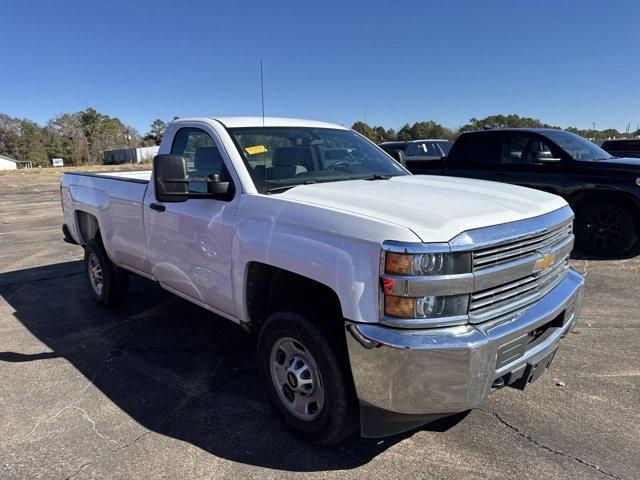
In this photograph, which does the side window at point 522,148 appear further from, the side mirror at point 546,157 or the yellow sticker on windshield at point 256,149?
the yellow sticker on windshield at point 256,149

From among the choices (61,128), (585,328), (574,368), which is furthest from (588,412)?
(61,128)

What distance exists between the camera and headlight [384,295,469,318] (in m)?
2.39

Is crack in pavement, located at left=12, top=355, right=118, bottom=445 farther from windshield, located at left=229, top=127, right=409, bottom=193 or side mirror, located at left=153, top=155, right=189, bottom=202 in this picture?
windshield, located at left=229, top=127, right=409, bottom=193

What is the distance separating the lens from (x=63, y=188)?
6.34 m

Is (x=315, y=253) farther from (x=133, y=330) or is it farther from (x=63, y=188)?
(x=63, y=188)

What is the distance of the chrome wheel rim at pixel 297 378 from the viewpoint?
2924 millimetres

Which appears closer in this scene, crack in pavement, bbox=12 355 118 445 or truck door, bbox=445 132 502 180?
crack in pavement, bbox=12 355 118 445

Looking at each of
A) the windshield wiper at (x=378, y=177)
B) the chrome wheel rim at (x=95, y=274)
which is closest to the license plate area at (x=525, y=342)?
the windshield wiper at (x=378, y=177)

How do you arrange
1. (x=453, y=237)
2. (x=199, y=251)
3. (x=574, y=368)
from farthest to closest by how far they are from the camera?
1. (x=574, y=368)
2. (x=199, y=251)
3. (x=453, y=237)

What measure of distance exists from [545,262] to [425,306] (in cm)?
99

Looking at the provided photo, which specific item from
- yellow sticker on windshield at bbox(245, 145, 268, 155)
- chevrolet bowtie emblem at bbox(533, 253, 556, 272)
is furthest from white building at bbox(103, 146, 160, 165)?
chevrolet bowtie emblem at bbox(533, 253, 556, 272)

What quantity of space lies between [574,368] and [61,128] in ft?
424

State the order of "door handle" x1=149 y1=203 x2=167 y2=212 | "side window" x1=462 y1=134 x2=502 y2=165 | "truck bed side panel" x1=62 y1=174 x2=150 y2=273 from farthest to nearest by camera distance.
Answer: "side window" x1=462 y1=134 x2=502 y2=165 → "truck bed side panel" x1=62 y1=174 x2=150 y2=273 → "door handle" x1=149 y1=203 x2=167 y2=212

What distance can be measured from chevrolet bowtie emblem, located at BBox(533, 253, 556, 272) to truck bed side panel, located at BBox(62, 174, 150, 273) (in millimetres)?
3322
